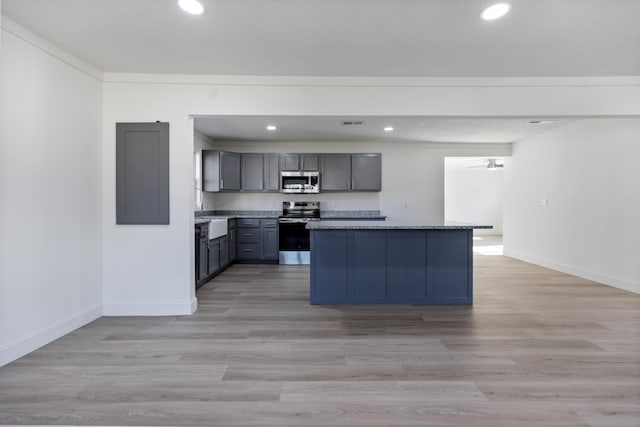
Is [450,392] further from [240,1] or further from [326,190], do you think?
[326,190]

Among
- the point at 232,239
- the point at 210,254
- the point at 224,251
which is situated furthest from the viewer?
the point at 232,239

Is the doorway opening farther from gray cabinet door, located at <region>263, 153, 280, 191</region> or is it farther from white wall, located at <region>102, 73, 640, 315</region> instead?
white wall, located at <region>102, 73, 640, 315</region>

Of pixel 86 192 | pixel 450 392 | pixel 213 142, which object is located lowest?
pixel 450 392

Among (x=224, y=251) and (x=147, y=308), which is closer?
(x=147, y=308)

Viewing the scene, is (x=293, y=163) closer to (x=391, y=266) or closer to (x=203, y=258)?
(x=203, y=258)

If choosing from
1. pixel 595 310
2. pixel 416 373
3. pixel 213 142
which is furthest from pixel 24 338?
pixel 595 310

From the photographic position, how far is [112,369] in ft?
7.72

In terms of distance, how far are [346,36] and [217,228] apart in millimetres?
3486

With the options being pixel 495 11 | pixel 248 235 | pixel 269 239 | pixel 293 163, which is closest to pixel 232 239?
pixel 248 235

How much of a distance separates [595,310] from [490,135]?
11.7 feet

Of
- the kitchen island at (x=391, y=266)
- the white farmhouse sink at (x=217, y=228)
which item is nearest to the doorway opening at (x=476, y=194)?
the kitchen island at (x=391, y=266)

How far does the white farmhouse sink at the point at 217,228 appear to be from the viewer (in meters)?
4.91

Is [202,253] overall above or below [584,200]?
below

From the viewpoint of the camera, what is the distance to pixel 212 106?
3.48 metres
